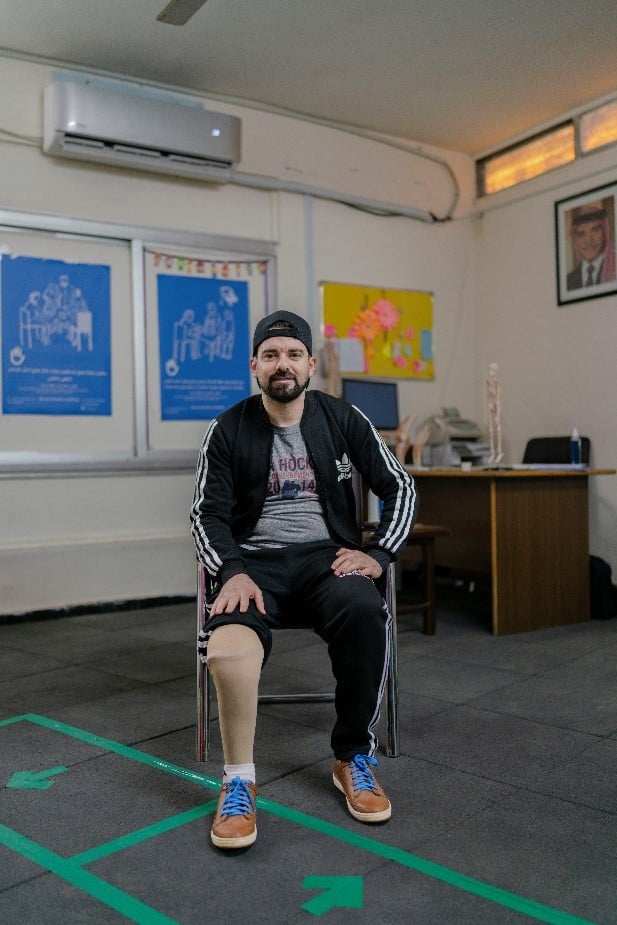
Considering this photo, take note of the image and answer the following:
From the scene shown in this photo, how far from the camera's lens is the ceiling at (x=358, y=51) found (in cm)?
406

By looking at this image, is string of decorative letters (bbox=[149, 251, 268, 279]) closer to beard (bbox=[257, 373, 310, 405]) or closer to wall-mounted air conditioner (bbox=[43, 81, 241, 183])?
wall-mounted air conditioner (bbox=[43, 81, 241, 183])

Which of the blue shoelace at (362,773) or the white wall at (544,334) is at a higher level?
the white wall at (544,334)

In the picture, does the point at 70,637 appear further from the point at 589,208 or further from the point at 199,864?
the point at 589,208

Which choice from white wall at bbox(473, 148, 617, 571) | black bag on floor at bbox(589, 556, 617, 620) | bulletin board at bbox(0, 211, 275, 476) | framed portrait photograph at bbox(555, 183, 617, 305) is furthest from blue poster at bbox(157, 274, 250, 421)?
black bag on floor at bbox(589, 556, 617, 620)

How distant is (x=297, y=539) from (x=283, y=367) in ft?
1.56

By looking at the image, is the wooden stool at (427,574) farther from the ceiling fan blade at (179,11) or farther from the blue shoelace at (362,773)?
the ceiling fan blade at (179,11)

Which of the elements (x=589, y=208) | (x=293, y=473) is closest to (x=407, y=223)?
(x=589, y=208)

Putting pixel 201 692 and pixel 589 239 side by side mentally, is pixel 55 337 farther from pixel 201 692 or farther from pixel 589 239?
pixel 589 239

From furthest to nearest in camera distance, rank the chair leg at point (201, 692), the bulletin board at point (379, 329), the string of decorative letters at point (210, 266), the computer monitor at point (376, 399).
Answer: the bulletin board at point (379, 329), the computer monitor at point (376, 399), the string of decorative letters at point (210, 266), the chair leg at point (201, 692)

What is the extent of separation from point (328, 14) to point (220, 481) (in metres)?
2.95

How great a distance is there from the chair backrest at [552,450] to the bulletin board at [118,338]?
1.79m

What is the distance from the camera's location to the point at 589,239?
16.9 ft

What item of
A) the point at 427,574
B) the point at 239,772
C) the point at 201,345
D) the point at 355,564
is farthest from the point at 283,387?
the point at 201,345

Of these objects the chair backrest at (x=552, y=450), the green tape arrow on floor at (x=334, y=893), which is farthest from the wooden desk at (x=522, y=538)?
the green tape arrow on floor at (x=334, y=893)
